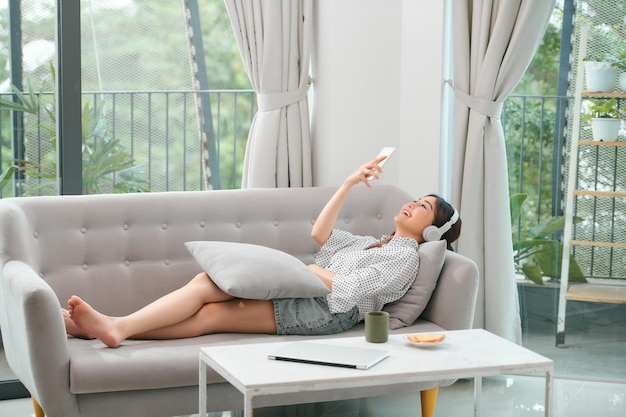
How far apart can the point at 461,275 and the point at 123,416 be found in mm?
1300

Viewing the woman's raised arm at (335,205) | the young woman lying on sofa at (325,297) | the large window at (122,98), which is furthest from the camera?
the large window at (122,98)

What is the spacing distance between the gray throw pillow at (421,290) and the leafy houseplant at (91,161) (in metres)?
1.42

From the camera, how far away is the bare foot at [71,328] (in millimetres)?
3086

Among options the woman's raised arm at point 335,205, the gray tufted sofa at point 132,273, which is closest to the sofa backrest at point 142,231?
the gray tufted sofa at point 132,273

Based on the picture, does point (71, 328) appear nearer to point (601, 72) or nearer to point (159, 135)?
point (159, 135)

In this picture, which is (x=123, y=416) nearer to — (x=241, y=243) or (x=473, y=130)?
(x=241, y=243)

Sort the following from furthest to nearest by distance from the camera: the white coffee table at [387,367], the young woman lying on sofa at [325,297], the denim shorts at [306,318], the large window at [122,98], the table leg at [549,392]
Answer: the large window at [122,98] < the denim shorts at [306,318] < the young woman lying on sofa at [325,297] < the table leg at [549,392] < the white coffee table at [387,367]

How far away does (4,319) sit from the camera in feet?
10.3

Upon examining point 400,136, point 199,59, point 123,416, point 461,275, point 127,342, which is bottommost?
point 123,416

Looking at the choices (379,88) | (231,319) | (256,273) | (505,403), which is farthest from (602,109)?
(231,319)

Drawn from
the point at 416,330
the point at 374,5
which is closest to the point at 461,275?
the point at 416,330

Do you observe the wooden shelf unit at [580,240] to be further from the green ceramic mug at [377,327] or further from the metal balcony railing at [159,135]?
the green ceramic mug at [377,327]

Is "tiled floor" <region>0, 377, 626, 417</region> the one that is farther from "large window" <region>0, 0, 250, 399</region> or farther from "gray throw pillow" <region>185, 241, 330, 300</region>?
"large window" <region>0, 0, 250, 399</region>

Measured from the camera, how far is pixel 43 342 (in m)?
2.72
